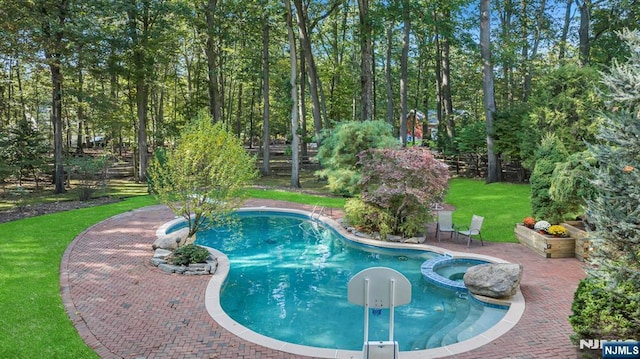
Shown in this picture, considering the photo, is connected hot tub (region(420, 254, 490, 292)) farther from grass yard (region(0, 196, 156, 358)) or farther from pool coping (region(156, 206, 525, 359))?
grass yard (region(0, 196, 156, 358))

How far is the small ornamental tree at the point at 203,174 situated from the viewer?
10406 millimetres

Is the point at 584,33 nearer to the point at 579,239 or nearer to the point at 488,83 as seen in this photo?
the point at 488,83

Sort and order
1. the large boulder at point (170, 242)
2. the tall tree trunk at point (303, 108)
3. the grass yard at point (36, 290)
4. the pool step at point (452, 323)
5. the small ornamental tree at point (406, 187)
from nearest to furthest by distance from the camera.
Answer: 1. the grass yard at point (36, 290)
2. the pool step at point (452, 323)
3. the large boulder at point (170, 242)
4. the small ornamental tree at point (406, 187)
5. the tall tree trunk at point (303, 108)

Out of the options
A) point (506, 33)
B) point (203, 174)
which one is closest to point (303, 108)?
point (506, 33)

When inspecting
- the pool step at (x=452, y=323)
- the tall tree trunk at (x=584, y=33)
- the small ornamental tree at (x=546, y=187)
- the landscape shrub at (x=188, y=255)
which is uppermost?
the tall tree trunk at (x=584, y=33)

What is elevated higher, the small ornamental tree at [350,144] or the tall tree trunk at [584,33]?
the tall tree trunk at [584,33]

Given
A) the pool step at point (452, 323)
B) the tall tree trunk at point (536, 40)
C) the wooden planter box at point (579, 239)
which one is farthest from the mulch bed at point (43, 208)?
the tall tree trunk at point (536, 40)

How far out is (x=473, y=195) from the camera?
758 inches

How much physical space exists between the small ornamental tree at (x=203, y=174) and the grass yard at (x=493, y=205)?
813 centimetres

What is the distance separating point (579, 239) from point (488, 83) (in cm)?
1338

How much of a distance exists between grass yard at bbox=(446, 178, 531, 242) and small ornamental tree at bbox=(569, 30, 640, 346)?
287 inches

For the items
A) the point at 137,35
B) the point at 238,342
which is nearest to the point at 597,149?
the point at 238,342

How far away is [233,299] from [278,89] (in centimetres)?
2894

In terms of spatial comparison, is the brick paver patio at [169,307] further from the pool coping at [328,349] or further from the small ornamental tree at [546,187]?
the small ornamental tree at [546,187]
